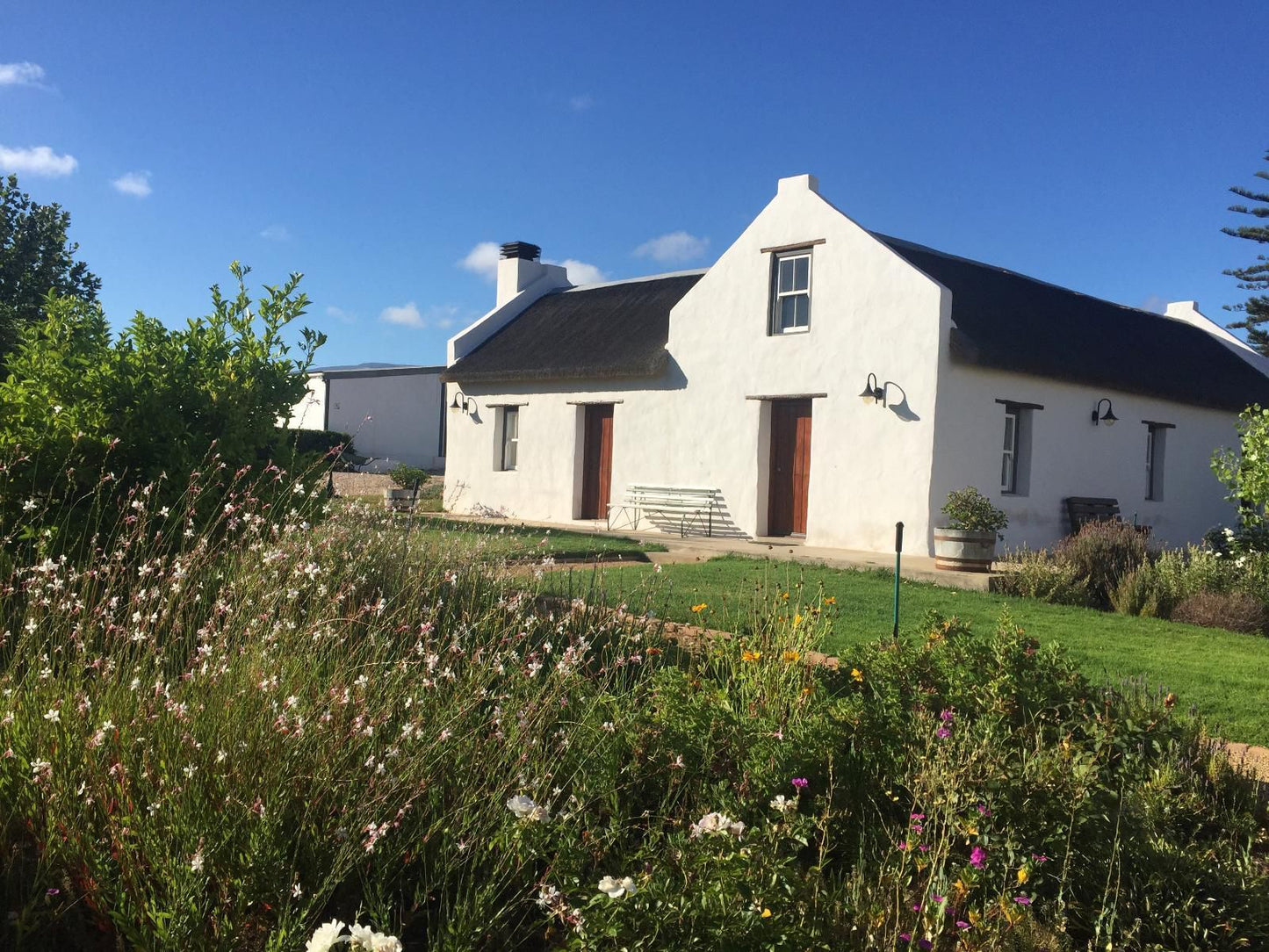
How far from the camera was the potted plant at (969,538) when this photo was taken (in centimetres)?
1218

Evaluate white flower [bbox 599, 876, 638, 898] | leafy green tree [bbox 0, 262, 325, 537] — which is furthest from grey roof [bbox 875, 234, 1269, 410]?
white flower [bbox 599, 876, 638, 898]

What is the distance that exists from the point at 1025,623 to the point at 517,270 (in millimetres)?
16410

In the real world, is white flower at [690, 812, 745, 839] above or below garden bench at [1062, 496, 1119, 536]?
below

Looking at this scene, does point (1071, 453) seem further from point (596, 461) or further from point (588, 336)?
point (588, 336)

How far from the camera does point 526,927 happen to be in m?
2.81

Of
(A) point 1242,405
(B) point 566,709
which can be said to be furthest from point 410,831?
(A) point 1242,405

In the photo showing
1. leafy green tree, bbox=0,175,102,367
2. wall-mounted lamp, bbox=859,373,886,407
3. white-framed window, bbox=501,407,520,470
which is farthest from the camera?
leafy green tree, bbox=0,175,102,367

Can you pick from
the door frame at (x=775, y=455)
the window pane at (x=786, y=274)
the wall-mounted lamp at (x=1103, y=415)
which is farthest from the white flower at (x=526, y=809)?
the wall-mounted lamp at (x=1103, y=415)

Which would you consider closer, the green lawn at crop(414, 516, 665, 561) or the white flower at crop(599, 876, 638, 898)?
the white flower at crop(599, 876, 638, 898)

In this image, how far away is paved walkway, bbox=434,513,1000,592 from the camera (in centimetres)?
1178

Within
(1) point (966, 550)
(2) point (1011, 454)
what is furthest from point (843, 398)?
(1) point (966, 550)

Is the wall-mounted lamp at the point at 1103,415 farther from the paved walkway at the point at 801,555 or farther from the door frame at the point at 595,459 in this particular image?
the door frame at the point at 595,459

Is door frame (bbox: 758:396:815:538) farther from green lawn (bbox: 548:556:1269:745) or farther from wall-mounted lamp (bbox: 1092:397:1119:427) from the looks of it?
wall-mounted lamp (bbox: 1092:397:1119:427)

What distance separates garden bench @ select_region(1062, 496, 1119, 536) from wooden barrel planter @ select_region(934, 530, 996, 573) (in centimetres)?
425
